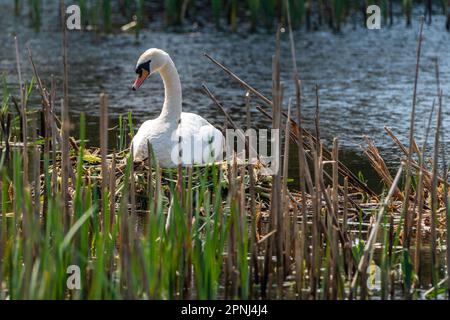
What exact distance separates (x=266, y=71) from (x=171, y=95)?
608 cm

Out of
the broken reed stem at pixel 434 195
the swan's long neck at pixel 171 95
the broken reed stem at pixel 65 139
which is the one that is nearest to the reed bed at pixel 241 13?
the swan's long neck at pixel 171 95

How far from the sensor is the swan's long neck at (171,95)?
355 inches

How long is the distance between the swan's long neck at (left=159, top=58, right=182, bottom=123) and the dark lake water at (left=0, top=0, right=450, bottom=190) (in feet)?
5.85

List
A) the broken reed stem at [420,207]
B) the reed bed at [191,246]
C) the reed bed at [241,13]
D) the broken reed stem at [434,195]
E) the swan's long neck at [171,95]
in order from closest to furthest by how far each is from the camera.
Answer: the reed bed at [191,246] < the broken reed stem at [434,195] < the broken reed stem at [420,207] < the swan's long neck at [171,95] < the reed bed at [241,13]

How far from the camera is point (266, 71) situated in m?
15.1

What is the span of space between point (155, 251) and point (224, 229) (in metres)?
0.68

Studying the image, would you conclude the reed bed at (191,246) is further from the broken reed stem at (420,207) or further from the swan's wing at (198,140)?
the swan's wing at (198,140)

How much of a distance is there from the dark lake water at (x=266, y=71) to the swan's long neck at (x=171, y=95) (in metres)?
1.78

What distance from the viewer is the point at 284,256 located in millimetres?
6125

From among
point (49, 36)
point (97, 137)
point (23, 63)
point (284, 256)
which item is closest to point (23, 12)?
point (49, 36)

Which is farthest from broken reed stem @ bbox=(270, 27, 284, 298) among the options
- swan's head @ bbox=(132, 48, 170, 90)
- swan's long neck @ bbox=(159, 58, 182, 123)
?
swan's head @ bbox=(132, 48, 170, 90)

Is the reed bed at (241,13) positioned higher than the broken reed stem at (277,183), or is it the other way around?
the reed bed at (241,13)

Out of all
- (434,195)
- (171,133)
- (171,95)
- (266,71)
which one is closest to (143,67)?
(171,95)

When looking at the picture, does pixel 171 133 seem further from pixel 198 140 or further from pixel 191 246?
pixel 191 246
